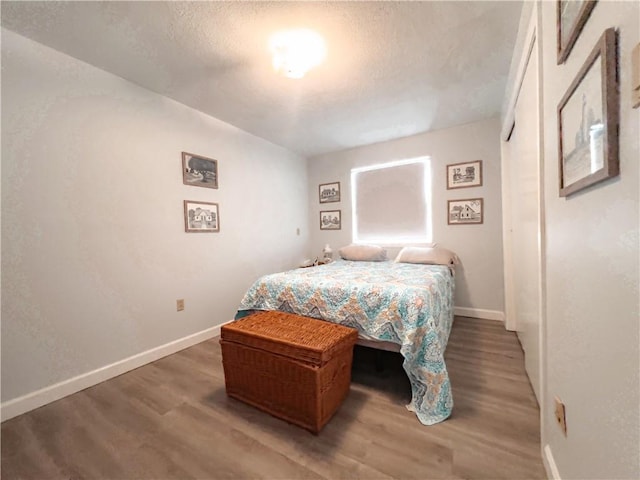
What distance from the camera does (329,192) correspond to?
4133mm

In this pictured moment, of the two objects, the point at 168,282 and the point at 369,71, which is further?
the point at 168,282

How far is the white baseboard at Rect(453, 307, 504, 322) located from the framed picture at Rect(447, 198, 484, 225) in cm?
106

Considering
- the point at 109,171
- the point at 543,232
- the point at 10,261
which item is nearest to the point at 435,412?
the point at 543,232

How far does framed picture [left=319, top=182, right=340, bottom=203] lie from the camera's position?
407cm

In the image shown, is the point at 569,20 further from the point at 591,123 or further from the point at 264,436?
the point at 264,436

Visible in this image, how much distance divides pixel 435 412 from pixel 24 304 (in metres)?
2.58

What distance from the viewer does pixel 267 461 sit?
122 centimetres

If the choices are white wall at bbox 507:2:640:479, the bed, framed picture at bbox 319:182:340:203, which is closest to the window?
framed picture at bbox 319:182:340:203

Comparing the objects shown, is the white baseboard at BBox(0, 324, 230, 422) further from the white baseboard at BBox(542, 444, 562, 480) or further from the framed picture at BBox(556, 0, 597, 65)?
the framed picture at BBox(556, 0, 597, 65)

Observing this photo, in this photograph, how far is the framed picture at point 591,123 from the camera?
59 cm

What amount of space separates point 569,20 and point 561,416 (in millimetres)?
1367

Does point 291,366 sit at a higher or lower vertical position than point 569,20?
lower

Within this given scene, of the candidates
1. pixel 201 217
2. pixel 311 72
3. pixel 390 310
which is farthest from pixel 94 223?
pixel 390 310

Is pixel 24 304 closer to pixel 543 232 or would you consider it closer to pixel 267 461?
pixel 267 461
